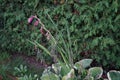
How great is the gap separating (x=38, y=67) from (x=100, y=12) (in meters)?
1.54

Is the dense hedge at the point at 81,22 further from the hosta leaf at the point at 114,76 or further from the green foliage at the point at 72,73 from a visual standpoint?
the hosta leaf at the point at 114,76

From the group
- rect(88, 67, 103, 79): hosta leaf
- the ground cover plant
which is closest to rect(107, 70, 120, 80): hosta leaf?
the ground cover plant

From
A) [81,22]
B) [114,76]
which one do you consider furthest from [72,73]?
[81,22]

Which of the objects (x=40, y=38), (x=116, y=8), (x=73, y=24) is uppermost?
(x=116, y=8)

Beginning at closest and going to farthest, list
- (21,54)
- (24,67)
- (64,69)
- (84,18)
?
(64,69) < (84,18) < (24,67) < (21,54)

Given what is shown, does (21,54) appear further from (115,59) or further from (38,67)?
(115,59)

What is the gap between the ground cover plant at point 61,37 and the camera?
12.4ft

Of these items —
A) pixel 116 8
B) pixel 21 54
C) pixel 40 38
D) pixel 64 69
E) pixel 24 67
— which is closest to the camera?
pixel 64 69

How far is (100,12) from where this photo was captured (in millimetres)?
4289

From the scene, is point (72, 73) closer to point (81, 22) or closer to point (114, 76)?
point (114, 76)

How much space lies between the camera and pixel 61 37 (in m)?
3.96

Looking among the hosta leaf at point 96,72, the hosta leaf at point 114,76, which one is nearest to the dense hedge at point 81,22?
the hosta leaf at point 96,72

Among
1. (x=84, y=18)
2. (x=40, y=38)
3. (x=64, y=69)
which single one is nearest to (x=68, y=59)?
(x=64, y=69)

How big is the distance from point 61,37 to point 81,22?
2.25ft
